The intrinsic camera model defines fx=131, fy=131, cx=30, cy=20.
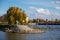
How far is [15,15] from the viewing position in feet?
9.62

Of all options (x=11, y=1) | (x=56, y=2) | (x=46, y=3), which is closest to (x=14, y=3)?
(x=11, y=1)

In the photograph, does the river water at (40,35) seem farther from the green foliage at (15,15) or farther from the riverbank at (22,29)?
the green foliage at (15,15)

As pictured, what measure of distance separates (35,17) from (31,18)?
0.31 ft

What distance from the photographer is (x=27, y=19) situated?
301 cm

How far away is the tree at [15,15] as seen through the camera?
9.60ft

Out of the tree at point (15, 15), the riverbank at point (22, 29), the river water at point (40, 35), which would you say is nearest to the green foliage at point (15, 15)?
the tree at point (15, 15)

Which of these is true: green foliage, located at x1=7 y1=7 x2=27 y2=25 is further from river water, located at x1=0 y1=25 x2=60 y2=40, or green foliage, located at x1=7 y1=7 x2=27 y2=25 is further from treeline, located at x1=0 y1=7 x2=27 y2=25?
river water, located at x1=0 y1=25 x2=60 y2=40

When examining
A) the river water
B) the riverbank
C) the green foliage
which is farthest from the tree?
the river water

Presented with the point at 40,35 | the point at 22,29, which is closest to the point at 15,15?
the point at 22,29

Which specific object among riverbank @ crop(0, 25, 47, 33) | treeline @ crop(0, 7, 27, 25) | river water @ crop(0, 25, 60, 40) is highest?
treeline @ crop(0, 7, 27, 25)

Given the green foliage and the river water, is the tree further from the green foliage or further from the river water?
the river water

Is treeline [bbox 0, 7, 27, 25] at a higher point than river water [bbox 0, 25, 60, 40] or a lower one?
higher

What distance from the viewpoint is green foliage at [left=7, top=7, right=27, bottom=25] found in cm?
293

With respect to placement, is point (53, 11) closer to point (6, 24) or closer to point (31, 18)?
point (31, 18)
